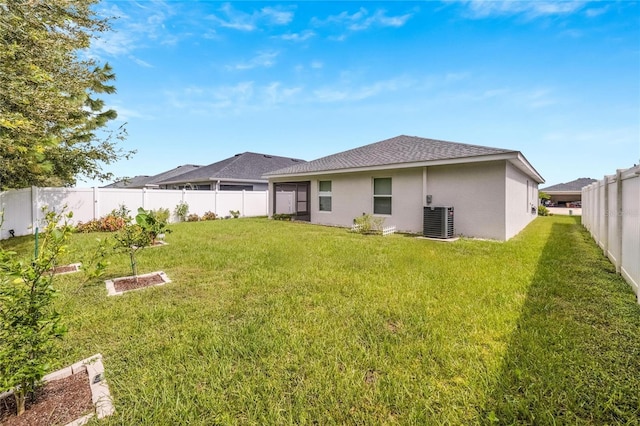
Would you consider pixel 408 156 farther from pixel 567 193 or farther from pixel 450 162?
pixel 567 193

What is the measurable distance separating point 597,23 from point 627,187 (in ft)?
18.8

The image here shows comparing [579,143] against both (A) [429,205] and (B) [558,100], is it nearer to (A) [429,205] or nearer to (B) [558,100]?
(B) [558,100]

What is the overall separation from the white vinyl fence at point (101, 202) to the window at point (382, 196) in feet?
32.6

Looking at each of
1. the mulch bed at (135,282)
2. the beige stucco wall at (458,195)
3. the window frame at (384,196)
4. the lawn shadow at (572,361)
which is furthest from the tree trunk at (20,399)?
the window frame at (384,196)

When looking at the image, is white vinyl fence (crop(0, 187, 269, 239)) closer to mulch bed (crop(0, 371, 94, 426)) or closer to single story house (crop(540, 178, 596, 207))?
mulch bed (crop(0, 371, 94, 426))

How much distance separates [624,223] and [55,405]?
7867mm

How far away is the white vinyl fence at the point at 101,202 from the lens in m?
10.0

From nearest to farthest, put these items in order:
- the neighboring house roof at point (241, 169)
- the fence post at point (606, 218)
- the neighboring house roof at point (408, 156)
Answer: the fence post at point (606, 218) < the neighboring house roof at point (408, 156) < the neighboring house roof at point (241, 169)

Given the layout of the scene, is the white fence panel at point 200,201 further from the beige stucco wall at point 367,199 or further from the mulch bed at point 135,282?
the mulch bed at point 135,282

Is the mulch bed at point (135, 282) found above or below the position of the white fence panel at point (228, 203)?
below

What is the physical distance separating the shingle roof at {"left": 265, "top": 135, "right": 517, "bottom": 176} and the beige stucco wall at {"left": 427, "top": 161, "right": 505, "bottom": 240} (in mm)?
567

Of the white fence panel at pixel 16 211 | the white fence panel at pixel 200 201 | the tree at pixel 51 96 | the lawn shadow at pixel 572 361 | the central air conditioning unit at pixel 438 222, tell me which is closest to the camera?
the lawn shadow at pixel 572 361

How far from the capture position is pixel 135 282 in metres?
4.98

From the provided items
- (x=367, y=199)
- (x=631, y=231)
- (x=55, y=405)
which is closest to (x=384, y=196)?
(x=367, y=199)
